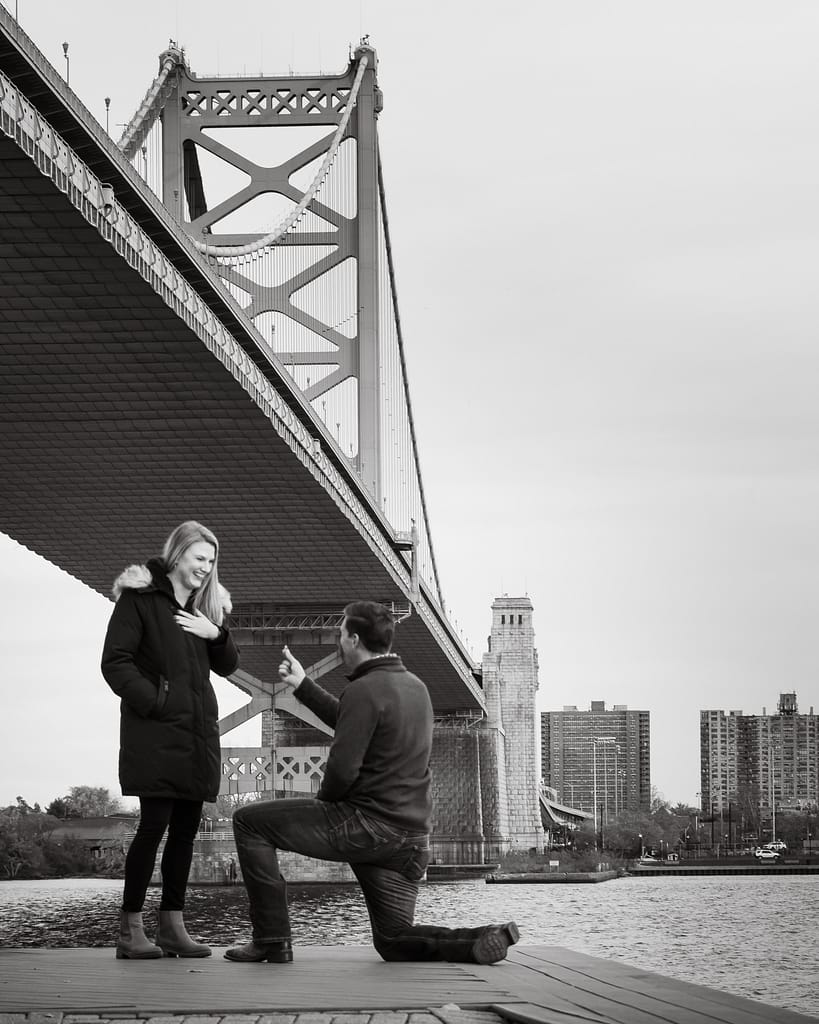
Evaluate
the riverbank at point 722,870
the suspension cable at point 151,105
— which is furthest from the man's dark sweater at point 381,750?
the riverbank at point 722,870

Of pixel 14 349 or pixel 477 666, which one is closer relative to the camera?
pixel 14 349

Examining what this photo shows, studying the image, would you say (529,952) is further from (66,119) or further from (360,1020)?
(66,119)

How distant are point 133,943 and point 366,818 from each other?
0.99m

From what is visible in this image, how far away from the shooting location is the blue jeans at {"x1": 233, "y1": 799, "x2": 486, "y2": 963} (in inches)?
249

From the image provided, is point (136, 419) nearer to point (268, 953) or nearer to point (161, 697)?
point (161, 697)

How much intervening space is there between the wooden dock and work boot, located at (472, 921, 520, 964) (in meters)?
0.05

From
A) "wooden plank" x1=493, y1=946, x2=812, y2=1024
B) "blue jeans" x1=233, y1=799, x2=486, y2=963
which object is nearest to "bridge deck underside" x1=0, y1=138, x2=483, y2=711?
"blue jeans" x1=233, y1=799, x2=486, y2=963

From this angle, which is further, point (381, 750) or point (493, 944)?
point (381, 750)

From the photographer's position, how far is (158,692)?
6.71 meters

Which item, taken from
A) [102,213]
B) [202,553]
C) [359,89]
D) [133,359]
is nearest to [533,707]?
[359,89]

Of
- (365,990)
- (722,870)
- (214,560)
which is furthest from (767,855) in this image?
(365,990)

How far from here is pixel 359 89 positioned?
40.7 meters

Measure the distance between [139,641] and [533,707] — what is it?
250 ft

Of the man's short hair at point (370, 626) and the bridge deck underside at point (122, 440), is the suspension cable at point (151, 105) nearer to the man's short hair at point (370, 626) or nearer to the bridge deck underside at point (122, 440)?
the bridge deck underside at point (122, 440)
